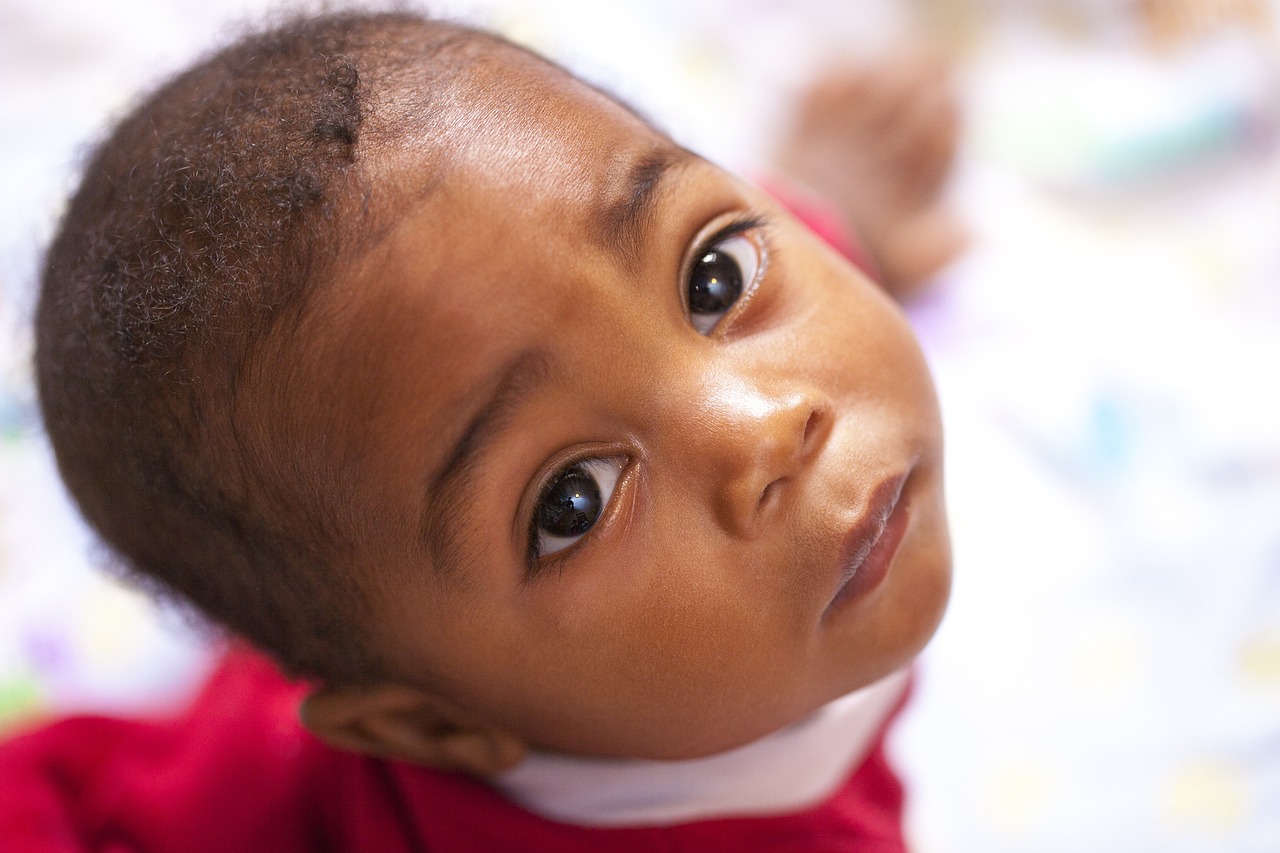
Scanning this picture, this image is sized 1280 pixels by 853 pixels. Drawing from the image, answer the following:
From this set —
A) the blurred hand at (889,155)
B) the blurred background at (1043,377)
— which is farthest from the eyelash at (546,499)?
the blurred hand at (889,155)

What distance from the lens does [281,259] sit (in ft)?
2.32

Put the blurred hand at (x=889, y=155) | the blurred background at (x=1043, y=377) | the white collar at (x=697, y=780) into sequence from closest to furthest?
the white collar at (x=697, y=780), the blurred background at (x=1043, y=377), the blurred hand at (x=889, y=155)

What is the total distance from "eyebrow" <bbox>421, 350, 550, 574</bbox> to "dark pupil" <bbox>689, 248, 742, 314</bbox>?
14 centimetres

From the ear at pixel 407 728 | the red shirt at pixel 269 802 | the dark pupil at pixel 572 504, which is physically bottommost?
the red shirt at pixel 269 802

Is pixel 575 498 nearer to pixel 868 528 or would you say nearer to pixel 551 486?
pixel 551 486

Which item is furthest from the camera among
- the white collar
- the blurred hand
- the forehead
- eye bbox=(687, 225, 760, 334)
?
the blurred hand

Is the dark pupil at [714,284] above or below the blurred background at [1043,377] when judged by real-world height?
above

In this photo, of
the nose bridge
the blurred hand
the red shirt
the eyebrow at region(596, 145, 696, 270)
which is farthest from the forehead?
the blurred hand

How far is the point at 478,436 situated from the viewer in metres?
0.72

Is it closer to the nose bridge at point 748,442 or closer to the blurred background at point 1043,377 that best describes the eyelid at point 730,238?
the nose bridge at point 748,442

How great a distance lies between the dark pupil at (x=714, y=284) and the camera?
0.80 metres

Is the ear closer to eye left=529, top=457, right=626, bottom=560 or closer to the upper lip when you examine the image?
eye left=529, top=457, right=626, bottom=560

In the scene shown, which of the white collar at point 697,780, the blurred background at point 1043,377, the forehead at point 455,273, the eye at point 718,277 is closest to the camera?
the forehead at point 455,273

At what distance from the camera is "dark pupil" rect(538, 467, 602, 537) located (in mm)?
760
